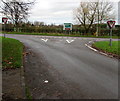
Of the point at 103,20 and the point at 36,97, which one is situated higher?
the point at 103,20

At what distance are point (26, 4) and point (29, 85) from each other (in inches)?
321

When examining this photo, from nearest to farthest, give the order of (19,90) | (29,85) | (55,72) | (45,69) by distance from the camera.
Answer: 1. (19,90)
2. (29,85)
3. (55,72)
4. (45,69)

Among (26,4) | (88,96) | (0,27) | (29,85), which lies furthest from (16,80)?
(0,27)

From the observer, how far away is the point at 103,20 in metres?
31.1

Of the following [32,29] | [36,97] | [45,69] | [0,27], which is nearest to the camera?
[36,97]

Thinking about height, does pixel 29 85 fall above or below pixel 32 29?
below

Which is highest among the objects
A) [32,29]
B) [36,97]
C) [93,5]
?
[93,5]

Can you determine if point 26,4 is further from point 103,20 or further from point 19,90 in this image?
point 103,20

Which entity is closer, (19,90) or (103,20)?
(19,90)

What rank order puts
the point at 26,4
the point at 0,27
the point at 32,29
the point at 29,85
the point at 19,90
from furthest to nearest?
the point at 0,27
the point at 32,29
the point at 26,4
the point at 29,85
the point at 19,90

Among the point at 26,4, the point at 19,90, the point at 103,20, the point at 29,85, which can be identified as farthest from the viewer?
the point at 103,20

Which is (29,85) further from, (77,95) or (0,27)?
(0,27)

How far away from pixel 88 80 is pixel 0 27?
4190cm

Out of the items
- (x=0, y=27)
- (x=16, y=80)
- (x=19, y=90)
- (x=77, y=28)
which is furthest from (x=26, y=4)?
(x=0, y=27)
